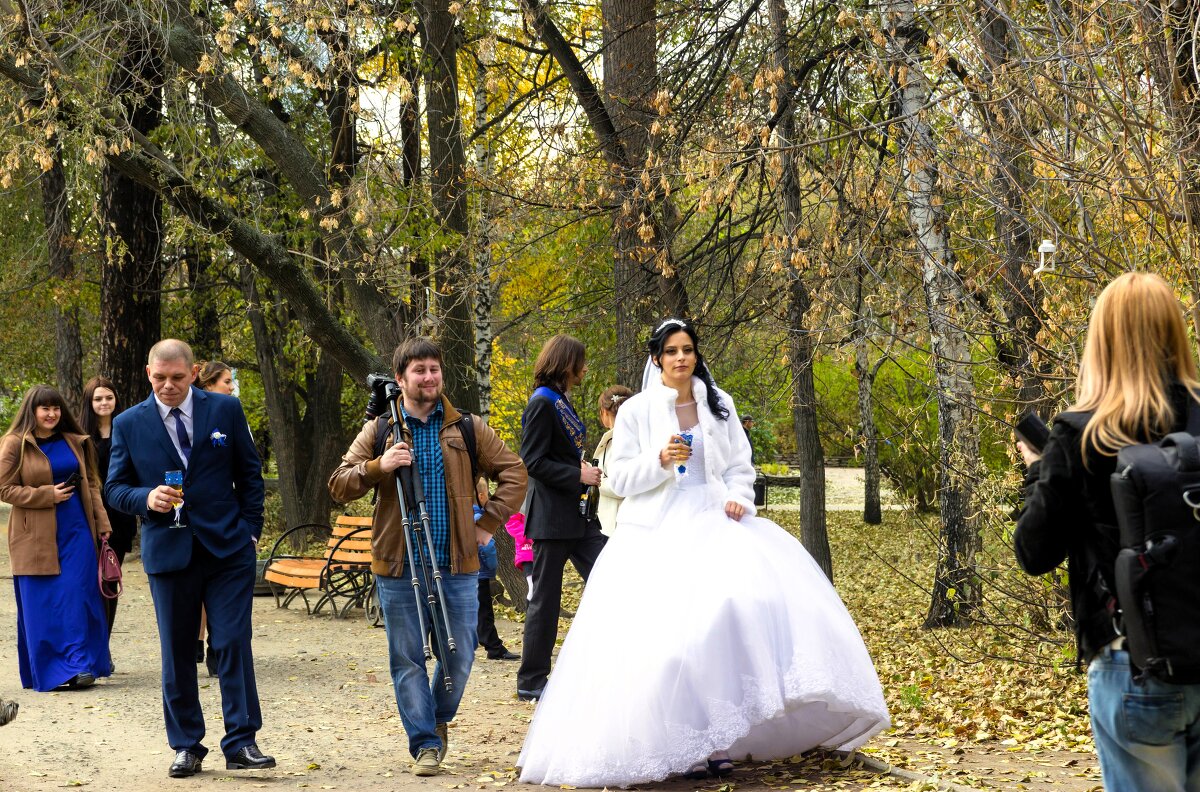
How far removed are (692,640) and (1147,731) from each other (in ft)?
9.79

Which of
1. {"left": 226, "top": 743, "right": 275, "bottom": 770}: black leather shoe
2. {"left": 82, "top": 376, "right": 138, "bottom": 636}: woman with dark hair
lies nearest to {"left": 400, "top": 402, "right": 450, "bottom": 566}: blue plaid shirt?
{"left": 226, "top": 743, "right": 275, "bottom": 770}: black leather shoe

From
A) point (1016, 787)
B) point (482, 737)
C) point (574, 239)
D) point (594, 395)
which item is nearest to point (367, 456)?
point (482, 737)

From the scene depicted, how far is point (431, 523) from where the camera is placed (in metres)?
6.59

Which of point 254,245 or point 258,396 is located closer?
point 254,245

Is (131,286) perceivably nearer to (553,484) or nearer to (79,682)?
(79,682)

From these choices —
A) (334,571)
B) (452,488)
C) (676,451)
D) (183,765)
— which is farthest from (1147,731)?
(334,571)

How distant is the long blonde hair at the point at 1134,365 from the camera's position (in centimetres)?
319

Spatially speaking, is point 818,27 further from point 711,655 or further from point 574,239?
point 711,655

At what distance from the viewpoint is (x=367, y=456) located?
668cm

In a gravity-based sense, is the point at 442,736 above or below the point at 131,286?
below

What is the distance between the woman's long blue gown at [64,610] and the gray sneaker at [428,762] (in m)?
3.83

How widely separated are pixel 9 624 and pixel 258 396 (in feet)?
45.1

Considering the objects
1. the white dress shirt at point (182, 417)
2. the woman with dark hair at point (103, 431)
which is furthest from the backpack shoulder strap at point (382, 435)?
the woman with dark hair at point (103, 431)

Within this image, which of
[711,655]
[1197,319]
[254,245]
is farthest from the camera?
[254,245]
